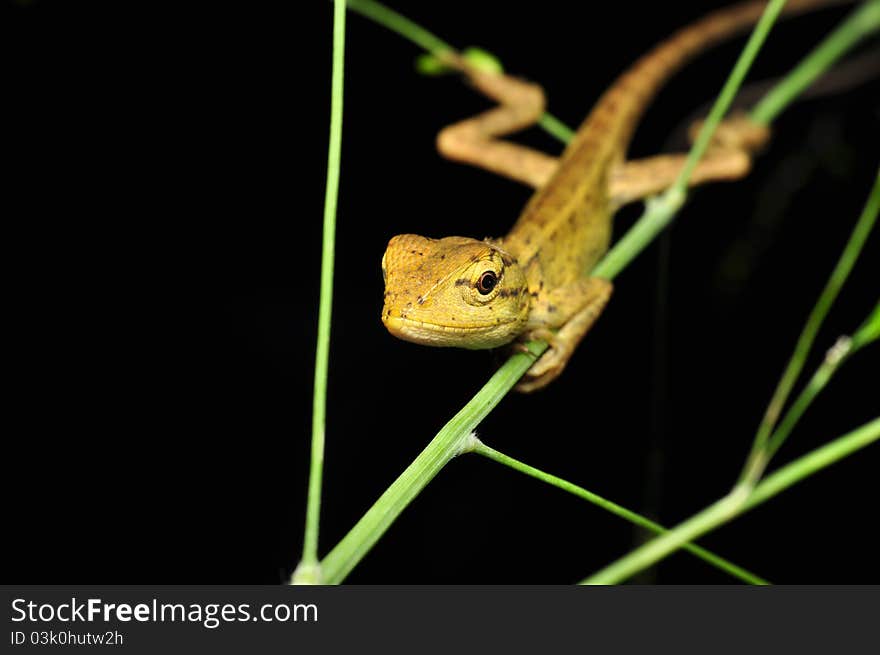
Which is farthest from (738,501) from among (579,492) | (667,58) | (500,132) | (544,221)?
(667,58)

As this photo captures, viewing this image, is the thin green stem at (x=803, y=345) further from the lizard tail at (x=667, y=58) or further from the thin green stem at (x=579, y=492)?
the lizard tail at (x=667, y=58)

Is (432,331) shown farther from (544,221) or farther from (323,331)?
(544,221)

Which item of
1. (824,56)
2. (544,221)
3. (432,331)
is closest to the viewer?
(432,331)

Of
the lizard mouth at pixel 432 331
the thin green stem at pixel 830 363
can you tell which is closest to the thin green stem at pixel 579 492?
the thin green stem at pixel 830 363

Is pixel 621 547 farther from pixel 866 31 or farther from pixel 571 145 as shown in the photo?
pixel 866 31

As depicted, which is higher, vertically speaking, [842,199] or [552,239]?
[842,199]

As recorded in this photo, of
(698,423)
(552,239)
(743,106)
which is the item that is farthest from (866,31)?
(698,423)
